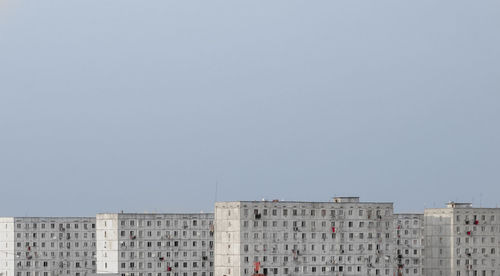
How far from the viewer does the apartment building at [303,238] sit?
175750mm

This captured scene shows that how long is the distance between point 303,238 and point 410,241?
2491 cm

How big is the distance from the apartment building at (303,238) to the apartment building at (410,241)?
9244 mm

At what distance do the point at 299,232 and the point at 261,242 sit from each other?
22.1 feet

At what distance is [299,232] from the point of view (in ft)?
584

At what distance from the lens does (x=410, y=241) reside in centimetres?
19338

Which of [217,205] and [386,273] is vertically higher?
[217,205]

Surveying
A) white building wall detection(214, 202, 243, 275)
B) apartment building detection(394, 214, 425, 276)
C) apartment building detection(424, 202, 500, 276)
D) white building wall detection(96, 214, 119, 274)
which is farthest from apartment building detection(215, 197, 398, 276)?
white building wall detection(96, 214, 119, 274)

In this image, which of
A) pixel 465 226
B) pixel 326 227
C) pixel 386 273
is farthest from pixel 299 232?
pixel 465 226

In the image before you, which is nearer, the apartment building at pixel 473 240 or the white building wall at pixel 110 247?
the apartment building at pixel 473 240

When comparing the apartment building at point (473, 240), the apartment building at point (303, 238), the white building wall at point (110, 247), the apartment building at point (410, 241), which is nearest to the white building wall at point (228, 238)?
the apartment building at point (303, 238)

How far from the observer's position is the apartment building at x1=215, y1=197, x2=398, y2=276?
577ft

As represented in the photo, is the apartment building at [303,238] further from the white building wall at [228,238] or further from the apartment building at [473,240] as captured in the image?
the apartment building at [473,240]

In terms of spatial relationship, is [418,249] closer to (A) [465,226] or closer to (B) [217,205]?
(A) [465,226]

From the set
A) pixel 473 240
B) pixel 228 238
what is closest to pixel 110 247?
pixel 228 238
